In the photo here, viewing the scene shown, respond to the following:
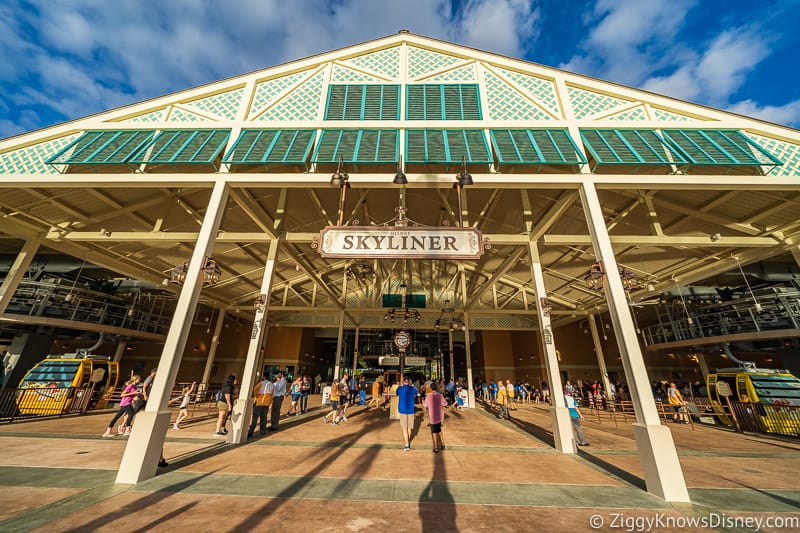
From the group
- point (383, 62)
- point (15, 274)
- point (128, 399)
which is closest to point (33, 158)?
point (15, 274)

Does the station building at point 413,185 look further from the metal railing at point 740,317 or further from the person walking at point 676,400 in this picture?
the person walking at point 676,400

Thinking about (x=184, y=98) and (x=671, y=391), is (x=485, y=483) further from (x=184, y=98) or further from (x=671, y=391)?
(x=671, y=391)

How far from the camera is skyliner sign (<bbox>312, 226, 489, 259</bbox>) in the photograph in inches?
134

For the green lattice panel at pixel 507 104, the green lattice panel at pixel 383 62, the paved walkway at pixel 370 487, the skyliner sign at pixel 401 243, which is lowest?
the paved walkway at pixel 370 487

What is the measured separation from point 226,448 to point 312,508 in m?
3.92

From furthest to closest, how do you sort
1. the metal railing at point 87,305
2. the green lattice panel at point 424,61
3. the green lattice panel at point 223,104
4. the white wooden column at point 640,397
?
the metal railing at point 87,305 → the green lattice panel at point 424,61 → the green lattice panel at point 223,104 → the white wooden column at point 640,397

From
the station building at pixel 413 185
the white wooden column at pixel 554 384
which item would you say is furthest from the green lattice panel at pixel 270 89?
the white wooden column at pixel 554 384

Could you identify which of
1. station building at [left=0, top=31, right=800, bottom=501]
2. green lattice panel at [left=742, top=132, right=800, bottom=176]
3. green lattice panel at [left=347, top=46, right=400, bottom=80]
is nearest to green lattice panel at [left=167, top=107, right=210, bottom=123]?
station building at [left=0, top=31, right=800, bottom=501]

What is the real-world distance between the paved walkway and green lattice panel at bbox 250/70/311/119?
7486mm

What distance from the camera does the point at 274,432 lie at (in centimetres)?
768

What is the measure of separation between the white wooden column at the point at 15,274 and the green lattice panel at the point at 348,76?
10.7 metres

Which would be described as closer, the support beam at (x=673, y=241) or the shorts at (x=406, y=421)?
the shorts at (x=406, y=421)

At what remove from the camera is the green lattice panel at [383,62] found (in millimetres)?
7617

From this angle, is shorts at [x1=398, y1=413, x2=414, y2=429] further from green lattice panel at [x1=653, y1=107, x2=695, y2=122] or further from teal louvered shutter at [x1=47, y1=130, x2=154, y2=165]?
green lattice panel at [x1=653, y1=107, x2=695, y2=122]
